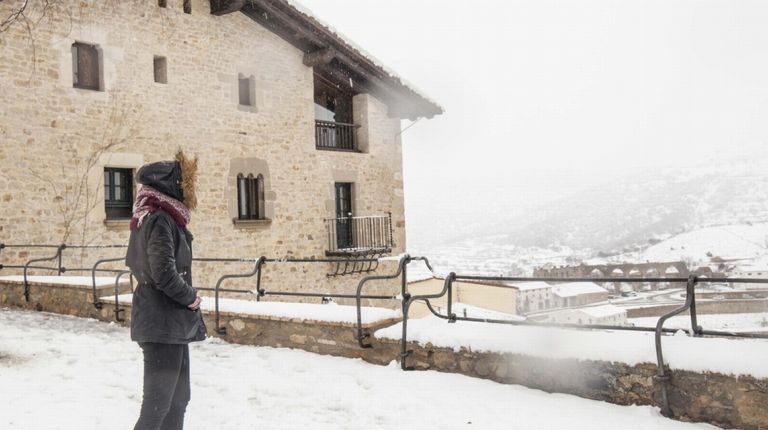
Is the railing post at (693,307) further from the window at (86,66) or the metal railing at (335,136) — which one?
the metal railing at (335,136)

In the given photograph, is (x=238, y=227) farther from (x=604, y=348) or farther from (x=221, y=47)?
(x=604, y=348)

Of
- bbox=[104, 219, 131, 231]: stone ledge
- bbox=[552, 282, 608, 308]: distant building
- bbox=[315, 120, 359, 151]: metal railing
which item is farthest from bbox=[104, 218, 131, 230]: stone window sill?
bbox=[552, 282, 608, 308]: distant building

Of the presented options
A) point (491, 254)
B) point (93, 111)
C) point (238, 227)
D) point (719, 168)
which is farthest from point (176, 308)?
point (719, 168)

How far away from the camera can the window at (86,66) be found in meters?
11.4

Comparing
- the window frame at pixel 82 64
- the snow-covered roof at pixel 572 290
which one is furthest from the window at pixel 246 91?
the snow-covered roof at pixel 572 290

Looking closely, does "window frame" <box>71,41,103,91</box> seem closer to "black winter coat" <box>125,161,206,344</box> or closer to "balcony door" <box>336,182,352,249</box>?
"balcony door" <box>336,182,352,249</box>

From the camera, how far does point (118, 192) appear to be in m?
11.9

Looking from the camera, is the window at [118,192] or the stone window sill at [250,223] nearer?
the window at [118,192]

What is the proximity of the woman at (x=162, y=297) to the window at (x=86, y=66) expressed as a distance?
9301mm

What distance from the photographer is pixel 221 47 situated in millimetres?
13422

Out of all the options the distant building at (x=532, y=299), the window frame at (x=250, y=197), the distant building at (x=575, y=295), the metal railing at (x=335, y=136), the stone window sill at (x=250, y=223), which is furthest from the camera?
the distant building at (x=575, y=295)

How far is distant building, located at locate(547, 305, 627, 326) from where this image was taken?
19.4 metres

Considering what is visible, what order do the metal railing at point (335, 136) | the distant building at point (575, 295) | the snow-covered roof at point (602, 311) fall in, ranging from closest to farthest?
the metal railing at point (335, 136), the snow-covered roof at point (602, 311), the distant building at point (575, 295)

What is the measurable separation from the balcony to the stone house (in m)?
0.04
